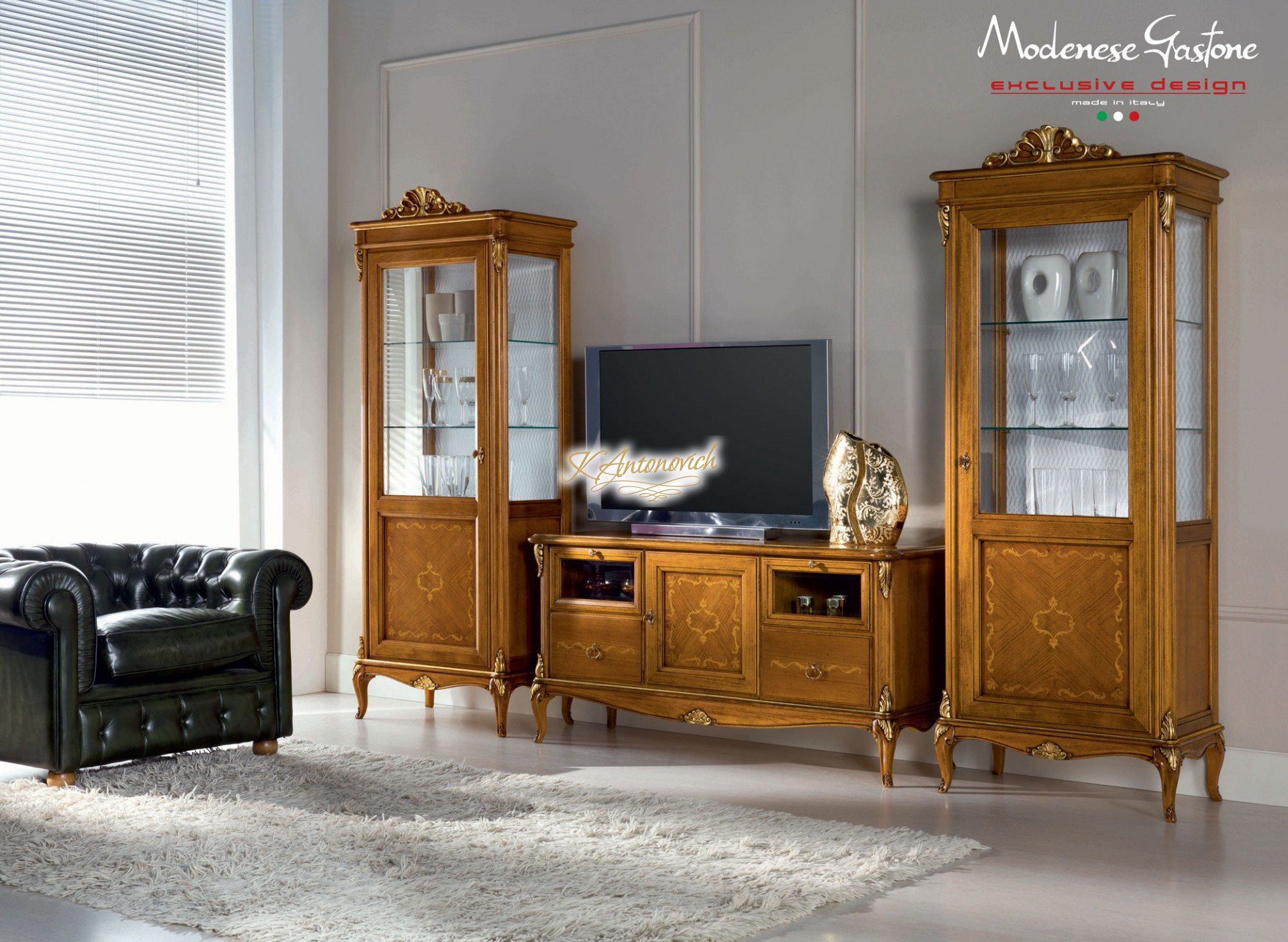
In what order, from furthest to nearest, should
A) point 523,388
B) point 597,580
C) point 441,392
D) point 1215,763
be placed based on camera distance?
point 441,392, point 523,388, point 597,580, point 1215,763

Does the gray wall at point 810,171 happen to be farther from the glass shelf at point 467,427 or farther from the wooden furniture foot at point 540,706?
the wooden furniture foot at point 540,706

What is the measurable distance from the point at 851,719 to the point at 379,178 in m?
3.40

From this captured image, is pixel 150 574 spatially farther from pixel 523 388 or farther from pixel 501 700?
pixel 523 388

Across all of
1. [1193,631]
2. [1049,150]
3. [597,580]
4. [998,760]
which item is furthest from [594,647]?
[1049,150]

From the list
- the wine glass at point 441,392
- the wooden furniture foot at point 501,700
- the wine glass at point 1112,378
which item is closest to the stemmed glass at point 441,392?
the wine glass at point 441,392

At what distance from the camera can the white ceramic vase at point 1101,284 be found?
166 inches

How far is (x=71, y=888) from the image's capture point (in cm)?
333

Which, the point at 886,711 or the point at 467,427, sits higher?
the point at 467,427

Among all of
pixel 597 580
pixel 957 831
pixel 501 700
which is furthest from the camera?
pixel 501 700

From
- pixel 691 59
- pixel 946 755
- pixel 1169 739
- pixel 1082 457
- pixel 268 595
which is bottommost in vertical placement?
pixel 946 755

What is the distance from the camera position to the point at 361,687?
227 inches

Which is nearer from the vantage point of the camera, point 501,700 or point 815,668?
point 815,668

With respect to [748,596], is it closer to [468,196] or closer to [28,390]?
[468,196]

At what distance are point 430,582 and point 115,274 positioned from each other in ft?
6.09
